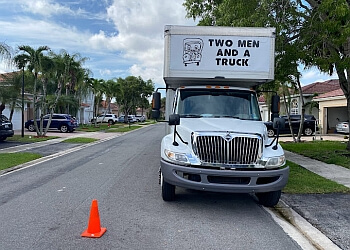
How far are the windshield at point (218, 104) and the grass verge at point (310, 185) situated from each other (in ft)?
6.29

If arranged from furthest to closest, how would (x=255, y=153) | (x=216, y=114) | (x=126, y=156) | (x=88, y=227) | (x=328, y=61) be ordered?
(x=126, y=156), (x=328, y=61), (x=216, y=114), (x=255, y=153), (x=88, y=227)

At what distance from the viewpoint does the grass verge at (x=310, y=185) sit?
7.89 metres

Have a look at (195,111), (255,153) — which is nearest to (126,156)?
(195,111)

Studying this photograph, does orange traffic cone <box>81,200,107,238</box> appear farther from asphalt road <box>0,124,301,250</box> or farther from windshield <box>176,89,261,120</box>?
windshield <box>176,89,261,120</box>

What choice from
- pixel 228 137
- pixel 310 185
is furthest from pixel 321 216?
pixel 310 185

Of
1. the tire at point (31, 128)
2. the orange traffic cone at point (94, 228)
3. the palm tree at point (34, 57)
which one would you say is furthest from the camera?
the tire at point (31, 128)

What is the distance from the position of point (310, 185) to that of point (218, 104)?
306cm

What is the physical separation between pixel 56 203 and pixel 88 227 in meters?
1.98

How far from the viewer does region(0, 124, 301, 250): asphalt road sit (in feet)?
15.9

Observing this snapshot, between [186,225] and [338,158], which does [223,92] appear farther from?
[338,158]

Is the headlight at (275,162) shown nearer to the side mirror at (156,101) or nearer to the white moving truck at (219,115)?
the white moving truck at (219,115)

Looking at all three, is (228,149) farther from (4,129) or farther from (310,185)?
(4,129)

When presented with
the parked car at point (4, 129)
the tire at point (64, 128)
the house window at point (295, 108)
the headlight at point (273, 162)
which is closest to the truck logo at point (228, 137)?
the headlight at point (273, 162)

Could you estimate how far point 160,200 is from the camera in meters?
7.08
